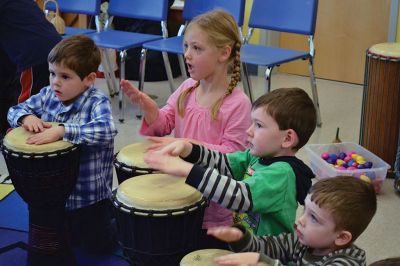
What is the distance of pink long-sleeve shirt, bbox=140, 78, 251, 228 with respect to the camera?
2285 mm

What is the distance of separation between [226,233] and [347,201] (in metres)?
0.29

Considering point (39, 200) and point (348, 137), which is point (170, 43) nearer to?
point (348, 137)

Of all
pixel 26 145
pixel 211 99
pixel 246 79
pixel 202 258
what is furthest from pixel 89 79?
pixel 246 79

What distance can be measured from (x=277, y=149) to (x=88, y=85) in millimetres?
952

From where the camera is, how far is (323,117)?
4590mm

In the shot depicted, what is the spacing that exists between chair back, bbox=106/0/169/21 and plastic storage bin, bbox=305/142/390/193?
160cm

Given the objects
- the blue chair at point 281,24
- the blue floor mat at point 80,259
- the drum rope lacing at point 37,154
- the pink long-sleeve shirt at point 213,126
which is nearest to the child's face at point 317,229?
the pink long-sleeve shirt at point 213,126

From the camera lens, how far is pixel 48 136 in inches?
91.5

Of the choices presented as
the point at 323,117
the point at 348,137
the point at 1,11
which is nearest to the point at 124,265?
the point at 1,11

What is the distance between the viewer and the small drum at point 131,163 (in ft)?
7.13

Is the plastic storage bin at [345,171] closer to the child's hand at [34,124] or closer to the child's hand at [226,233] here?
the child's hand at [34,124]

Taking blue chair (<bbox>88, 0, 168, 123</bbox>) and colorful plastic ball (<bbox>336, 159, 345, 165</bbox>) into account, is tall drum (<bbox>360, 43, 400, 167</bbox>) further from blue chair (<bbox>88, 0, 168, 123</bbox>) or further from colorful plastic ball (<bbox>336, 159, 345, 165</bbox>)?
blue chair (<bbox>88, 0, 168, 123</bbox>)

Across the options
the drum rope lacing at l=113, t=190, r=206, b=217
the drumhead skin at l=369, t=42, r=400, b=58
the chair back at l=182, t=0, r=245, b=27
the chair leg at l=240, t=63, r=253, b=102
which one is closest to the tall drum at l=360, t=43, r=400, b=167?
the drumhead skin at l=369, t=42, r=400, b=58

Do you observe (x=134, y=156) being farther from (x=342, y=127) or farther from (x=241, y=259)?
(x=342, y=127)
